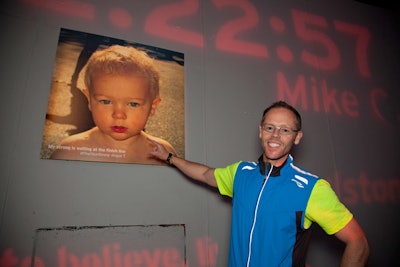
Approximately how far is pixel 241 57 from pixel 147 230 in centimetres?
156

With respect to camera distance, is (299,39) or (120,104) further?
(299,39)

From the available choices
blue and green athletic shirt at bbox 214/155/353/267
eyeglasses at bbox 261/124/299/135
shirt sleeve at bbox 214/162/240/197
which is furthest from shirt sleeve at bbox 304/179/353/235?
shirt sleeve at bbox 214/162/240/197

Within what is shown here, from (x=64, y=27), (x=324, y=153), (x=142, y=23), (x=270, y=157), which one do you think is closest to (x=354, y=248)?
(x=270, y=157)

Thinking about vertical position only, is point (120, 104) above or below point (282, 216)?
above

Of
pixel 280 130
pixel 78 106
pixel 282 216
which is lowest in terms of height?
pixel 282 216

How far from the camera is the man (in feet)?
3.61

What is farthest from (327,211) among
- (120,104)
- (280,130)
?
(120,104)

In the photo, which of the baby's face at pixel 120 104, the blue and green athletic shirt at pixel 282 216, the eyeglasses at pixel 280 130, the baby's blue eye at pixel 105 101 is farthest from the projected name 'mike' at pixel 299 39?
the blue and green athletic shirt at pixel 282 216

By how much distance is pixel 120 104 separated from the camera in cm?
177

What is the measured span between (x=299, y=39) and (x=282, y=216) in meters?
1.92

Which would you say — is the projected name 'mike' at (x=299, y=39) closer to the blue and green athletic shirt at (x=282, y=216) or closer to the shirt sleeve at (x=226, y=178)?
the shirt sleeve at (x=226, y=178)

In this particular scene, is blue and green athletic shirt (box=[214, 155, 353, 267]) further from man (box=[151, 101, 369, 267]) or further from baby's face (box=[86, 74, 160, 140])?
baby's face (box=[86, 74, 160, 140])

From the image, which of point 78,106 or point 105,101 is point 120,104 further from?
point 78,106

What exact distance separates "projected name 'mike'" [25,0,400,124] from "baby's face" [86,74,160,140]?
47 cm
